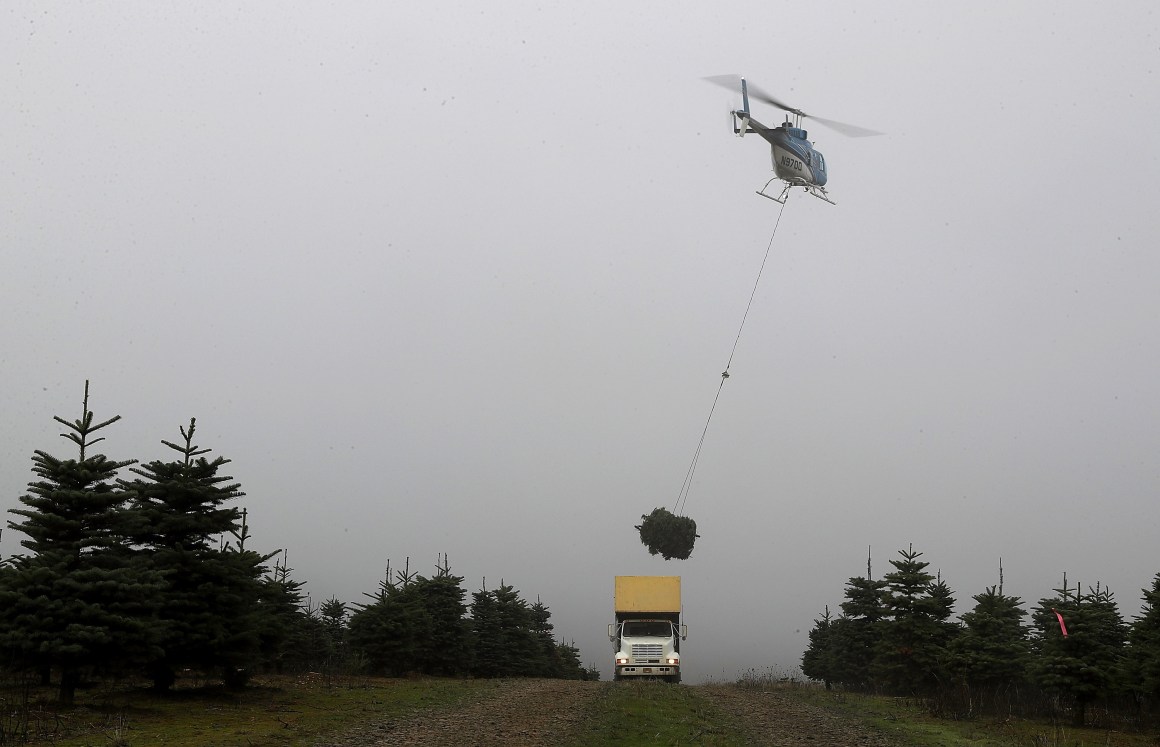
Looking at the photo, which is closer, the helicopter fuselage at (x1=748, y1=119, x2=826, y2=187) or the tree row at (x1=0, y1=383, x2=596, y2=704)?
the tree row at (x1=0, y1=383, x2=596, y2=704)

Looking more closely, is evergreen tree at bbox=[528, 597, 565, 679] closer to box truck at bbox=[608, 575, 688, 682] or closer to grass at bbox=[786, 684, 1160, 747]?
box truck at bbox=[608, 575, 688, 682]

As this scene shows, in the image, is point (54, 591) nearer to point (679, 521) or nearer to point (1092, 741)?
point (1092, 741)

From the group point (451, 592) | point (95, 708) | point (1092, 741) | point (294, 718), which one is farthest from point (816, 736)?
point (451, 592)

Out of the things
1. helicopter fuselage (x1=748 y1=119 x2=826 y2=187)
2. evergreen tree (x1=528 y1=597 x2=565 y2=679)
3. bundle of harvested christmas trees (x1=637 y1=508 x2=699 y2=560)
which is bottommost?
evergreen tree (x1=528 y1=597 x2=565 y2=679)

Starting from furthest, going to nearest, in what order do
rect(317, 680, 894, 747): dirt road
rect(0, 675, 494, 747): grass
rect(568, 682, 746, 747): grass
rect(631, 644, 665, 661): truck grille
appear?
rect(631, 644, 665, 661): truck grille, rect(568, 682, 746, 747): grass, rect(317, 680, 894, 747): dirt road, rect(0, 675, 494, 747): grass

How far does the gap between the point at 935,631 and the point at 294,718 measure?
22566 mm

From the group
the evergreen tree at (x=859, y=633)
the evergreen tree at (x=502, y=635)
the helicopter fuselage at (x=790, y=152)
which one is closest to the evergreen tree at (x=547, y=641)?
the evergreen tree at (x=502, y=635)

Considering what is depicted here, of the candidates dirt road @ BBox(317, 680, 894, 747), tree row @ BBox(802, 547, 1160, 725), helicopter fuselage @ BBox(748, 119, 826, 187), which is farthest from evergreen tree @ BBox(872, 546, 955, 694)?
helicopter fuselage @ BBox(748, 119, 826, 187)

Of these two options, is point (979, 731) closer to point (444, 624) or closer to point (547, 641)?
point (444, 624)

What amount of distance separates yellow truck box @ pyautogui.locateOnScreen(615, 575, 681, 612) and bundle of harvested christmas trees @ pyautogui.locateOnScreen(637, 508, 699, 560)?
19.1 feet

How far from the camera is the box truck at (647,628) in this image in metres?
35.2

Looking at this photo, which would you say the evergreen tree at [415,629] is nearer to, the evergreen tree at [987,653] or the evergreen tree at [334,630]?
the evergreen tree at [334,630]

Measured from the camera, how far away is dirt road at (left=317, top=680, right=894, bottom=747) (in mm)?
16750

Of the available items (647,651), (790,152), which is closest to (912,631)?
(647,651)
